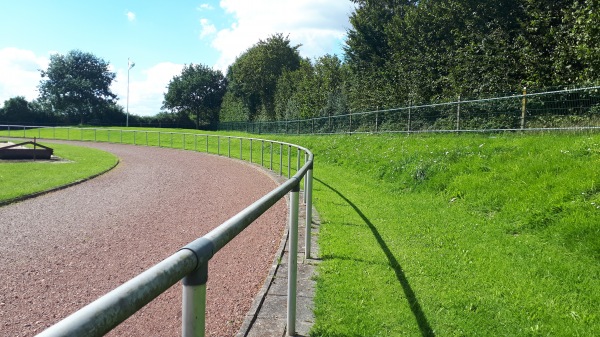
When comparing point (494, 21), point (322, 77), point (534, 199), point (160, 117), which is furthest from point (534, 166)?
point (160, 117)

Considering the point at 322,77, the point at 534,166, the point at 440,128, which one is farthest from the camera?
the point at 322,77

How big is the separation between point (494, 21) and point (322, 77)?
2019 cm

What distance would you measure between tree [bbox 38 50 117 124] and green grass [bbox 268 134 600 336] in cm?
7171

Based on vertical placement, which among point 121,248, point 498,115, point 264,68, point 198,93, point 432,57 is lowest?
point 121,248

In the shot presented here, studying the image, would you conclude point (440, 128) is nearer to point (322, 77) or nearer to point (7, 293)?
A: point (7, 293)

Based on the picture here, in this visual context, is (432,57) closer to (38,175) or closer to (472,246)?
(38,175)

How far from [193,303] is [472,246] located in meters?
4.83

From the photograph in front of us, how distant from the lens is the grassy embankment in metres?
3.78

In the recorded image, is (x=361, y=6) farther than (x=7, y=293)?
Yes

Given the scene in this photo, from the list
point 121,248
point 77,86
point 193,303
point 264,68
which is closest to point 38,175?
point 121,248

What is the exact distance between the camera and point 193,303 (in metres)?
1.45

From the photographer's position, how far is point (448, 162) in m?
9.84

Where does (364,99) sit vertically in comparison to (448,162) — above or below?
above

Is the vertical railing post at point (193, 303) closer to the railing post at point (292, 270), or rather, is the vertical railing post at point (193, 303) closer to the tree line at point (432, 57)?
the railing post at point (292, 270)
